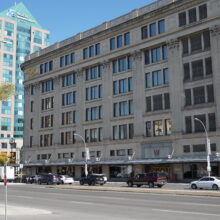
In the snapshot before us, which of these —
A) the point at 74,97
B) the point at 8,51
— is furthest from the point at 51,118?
the point at 8,51

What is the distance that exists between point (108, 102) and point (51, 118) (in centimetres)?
1838

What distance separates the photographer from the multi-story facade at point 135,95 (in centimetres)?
5350

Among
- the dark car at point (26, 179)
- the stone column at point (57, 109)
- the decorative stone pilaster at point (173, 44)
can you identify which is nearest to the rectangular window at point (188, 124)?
the decorative stone pilaster at point (173, 44)

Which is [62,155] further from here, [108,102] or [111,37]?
[111,37]

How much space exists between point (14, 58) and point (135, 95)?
8331 centimetres

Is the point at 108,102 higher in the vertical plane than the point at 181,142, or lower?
higher

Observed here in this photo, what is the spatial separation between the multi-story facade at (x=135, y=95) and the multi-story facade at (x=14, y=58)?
49.9 metres

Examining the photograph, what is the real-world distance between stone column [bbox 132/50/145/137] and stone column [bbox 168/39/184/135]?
19.1 feet

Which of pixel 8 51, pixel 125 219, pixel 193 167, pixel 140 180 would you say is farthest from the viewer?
pixel 8 51

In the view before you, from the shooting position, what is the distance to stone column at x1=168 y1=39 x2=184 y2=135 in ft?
182

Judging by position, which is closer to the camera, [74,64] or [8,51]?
[74,64]

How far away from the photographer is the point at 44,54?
81750 millimetres

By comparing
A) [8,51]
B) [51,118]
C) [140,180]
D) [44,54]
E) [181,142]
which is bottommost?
[140,180]

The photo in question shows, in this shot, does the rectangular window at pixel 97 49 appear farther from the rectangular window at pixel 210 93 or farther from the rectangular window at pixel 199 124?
the rectangular window at pixel 199 124
